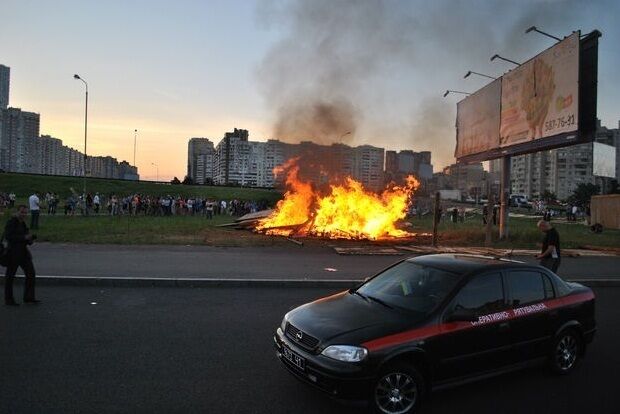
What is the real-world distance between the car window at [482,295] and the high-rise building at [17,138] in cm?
9592

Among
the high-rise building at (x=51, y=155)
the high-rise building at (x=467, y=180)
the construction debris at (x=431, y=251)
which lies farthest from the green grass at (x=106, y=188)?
the high-rise building at (x=467, y=180)

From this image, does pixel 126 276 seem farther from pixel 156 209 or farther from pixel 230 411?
pixel 156 209

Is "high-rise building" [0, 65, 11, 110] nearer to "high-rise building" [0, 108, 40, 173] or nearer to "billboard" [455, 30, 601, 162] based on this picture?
"high-rise building" [0, 108, 40, 173]

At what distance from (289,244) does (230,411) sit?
13.7m

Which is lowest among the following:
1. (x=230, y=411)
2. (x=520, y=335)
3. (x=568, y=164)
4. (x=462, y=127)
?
(x=230, y=411)

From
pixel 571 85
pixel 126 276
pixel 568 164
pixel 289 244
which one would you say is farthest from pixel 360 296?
pixel 568 164

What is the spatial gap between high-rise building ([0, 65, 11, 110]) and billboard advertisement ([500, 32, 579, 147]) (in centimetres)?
8871

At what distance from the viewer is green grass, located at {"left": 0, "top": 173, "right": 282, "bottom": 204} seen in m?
56.1

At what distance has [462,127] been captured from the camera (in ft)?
83.4

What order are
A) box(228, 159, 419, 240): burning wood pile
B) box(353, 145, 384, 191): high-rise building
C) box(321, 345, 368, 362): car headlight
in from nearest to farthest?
box(321, 345, 368, 362): car headlight
box(228, 159, 419, 240): burning wood pile
box(353, 145, 384, 191): high-rise building


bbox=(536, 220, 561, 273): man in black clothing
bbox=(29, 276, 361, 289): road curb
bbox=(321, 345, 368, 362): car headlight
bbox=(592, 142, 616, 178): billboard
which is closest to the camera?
bbox=(321, 345, 368, 362): car headlight

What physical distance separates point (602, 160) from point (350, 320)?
6194cm

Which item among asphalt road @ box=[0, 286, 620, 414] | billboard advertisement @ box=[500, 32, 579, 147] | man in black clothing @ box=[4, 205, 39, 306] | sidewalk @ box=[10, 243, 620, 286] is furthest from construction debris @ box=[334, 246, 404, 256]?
man in black clothing @ box=[4, 205, 39, 306]

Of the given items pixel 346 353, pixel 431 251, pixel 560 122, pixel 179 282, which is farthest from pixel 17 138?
pixel 346 353
